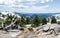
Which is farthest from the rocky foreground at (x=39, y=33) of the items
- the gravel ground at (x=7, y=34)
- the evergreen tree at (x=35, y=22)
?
the evergreen tree at (x=35, y=22)

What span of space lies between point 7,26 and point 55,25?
4.08ft

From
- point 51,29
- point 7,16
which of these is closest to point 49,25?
point 51,29

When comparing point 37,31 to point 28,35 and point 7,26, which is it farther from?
point 7,26

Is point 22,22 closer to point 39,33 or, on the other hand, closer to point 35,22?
point 35,22

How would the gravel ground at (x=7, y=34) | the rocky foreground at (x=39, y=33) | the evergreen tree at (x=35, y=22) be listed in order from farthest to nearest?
the evergreen tree at (x=35, y=22)
the gravel ground at (x=7, y=34)
the rocky foreground at (x=39, y=33)

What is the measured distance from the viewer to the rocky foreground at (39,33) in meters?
4.41

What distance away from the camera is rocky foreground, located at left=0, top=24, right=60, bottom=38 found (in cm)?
441

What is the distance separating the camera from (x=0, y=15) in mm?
5562

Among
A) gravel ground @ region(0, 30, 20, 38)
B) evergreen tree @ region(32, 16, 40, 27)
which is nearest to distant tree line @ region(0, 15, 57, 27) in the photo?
evergreen tree @ region(32, 16, 40, 27)

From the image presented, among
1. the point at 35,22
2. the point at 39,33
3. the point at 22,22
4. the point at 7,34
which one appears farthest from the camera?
the point at 22,22

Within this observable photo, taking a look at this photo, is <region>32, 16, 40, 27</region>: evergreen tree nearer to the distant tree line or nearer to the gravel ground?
the distant tree line

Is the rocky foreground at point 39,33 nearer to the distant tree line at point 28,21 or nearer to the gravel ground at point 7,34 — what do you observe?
the gravel ground at point 7,34

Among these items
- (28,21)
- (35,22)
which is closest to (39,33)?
(35,22)

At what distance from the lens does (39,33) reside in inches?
176
